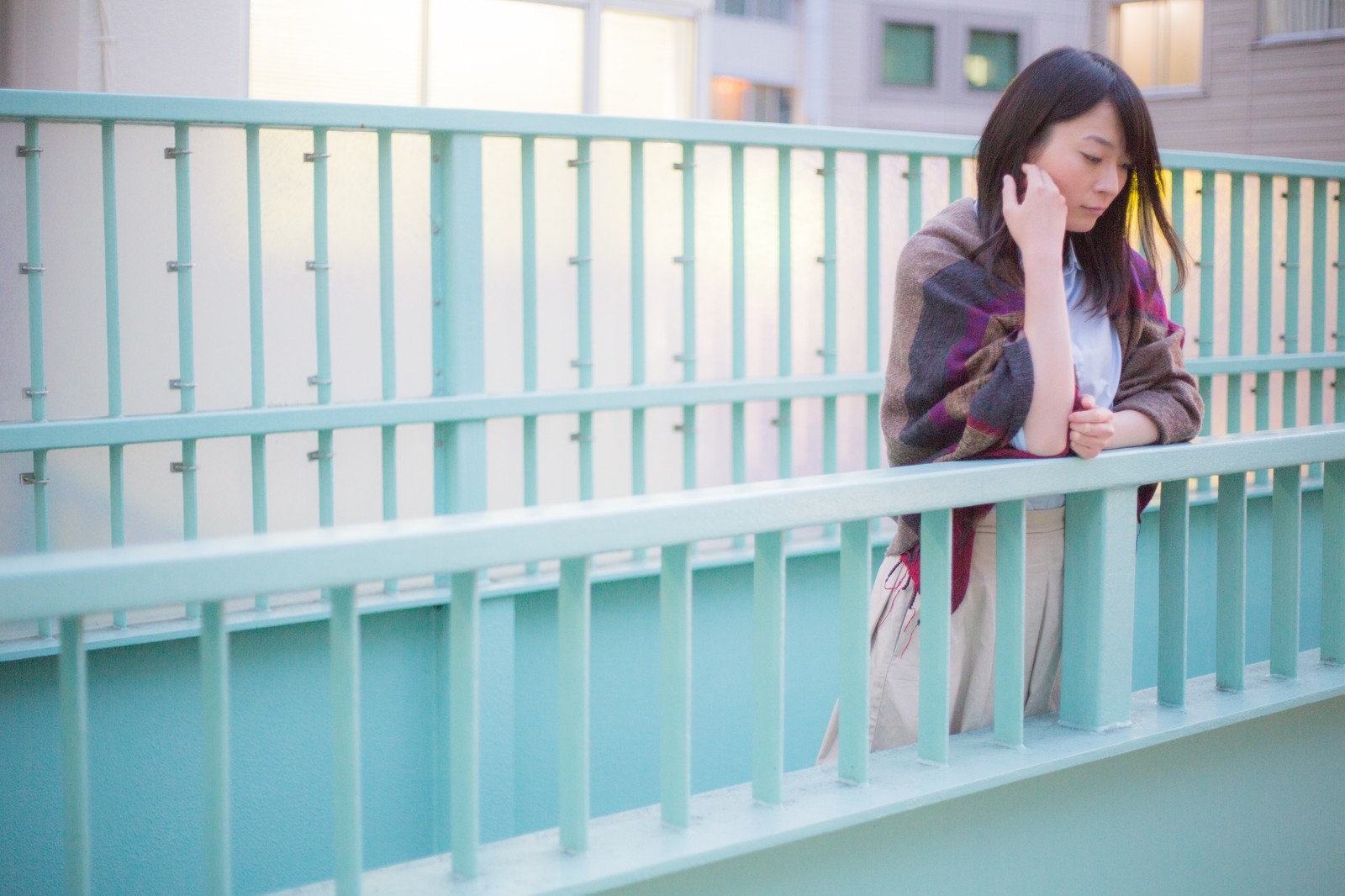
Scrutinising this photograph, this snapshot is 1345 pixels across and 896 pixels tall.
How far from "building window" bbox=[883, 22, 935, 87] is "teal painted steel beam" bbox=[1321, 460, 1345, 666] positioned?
16.1 meters

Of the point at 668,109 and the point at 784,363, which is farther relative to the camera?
the point at 668,109

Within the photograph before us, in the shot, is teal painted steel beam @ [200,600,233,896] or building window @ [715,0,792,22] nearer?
teal painted steel beam @ [200,600,233,896]

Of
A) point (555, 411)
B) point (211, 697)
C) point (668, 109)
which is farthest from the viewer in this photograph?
point (668, 109)

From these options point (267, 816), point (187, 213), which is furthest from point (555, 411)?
point (267, 816)

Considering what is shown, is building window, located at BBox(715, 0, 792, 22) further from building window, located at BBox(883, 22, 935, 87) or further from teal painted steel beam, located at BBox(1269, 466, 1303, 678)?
teal painted steel beam, located at BBox(1269, 466, 1303, 678)

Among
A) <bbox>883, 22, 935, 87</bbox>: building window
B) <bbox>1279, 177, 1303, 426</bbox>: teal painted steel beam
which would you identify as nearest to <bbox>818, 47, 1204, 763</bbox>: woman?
<bbox>1279, 177, 1303, 426</bbox>: teal painted steel beam

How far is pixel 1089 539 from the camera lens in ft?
5.14

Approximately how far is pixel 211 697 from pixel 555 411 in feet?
6.73

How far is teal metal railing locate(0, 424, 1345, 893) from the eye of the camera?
94 cm

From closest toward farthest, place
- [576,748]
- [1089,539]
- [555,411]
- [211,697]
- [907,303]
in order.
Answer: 1. [211,697]
2. [576,748]
3. [1089,539]
4. [907,303]
5. [555,411]

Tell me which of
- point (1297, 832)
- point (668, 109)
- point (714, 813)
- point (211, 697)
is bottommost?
point (1297, 832)

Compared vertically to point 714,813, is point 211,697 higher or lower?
higher

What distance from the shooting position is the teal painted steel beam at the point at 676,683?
1234 millimetres

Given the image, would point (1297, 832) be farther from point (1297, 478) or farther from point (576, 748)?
point (576, 748)
